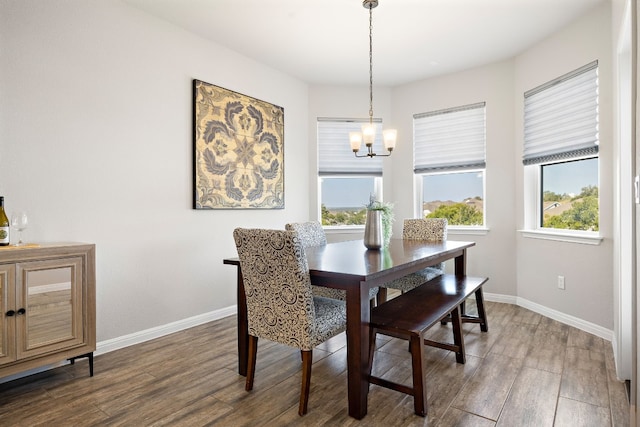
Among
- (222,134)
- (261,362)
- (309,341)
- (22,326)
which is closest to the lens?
(309,341)

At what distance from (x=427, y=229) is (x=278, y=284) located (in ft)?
7.24

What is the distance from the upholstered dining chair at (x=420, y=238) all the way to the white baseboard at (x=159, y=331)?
164 centimetres

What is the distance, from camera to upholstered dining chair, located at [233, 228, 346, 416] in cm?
188

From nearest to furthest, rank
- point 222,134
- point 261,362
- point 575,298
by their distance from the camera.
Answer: point 261,362 → point 575,298 → point 222,134

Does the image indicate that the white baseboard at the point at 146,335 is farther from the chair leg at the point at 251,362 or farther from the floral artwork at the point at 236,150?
the chair leg at the point at 251,362

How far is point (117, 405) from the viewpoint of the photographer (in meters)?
2.04

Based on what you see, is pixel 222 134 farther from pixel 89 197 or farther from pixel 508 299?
pixel 508 299

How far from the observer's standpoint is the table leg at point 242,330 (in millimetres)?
2355

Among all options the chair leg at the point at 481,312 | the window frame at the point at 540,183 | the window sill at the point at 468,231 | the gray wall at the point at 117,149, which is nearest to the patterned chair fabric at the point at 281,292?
the gray wall at the point at 117,149

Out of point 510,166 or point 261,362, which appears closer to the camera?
point 261,362

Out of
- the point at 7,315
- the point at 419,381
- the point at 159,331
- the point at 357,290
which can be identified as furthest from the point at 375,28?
the point at 7,315

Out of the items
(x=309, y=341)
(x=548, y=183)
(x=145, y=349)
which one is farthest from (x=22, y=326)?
(x=548, y=183)

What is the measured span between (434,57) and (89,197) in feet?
12.0

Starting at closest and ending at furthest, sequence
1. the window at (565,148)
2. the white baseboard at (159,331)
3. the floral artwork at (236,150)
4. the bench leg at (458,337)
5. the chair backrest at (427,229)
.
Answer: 1. the bench leg at (458,337)
2. the white baseboard at (159,331)
3. the window at (565,148)
4. the floral artwork at (236,150)
5. the chair backrest at (427,229)
